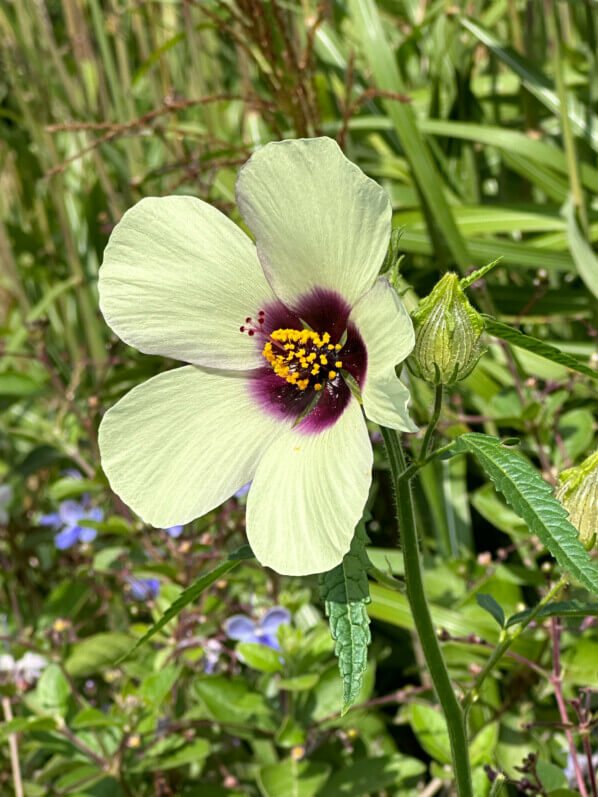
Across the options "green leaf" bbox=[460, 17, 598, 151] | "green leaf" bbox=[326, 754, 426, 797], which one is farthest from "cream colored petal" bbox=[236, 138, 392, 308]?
"green leaf" bbox=[460, 17, 598, 151]

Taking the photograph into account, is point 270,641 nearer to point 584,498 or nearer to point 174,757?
point 174,757

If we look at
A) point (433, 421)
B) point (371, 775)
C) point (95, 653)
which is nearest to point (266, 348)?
point (433, 421)

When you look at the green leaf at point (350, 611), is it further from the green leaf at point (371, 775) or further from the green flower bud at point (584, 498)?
the green leaf at point (371, 775)

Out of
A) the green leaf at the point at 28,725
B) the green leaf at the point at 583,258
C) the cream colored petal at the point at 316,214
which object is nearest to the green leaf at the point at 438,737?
the green leaf at the point at 28,725

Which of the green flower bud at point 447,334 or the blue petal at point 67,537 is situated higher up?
the green flower bud at point 447,334

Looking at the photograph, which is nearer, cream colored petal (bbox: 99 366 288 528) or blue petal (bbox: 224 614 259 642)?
cream colored petal (bbox: 99 366 288 528)

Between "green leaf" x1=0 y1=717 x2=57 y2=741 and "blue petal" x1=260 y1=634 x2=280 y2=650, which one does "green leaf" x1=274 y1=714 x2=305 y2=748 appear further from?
"green leaf" x1=0 y1=717 x2=57 y2=741

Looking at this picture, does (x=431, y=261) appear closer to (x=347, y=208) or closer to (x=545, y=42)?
(x=545, y=42)
